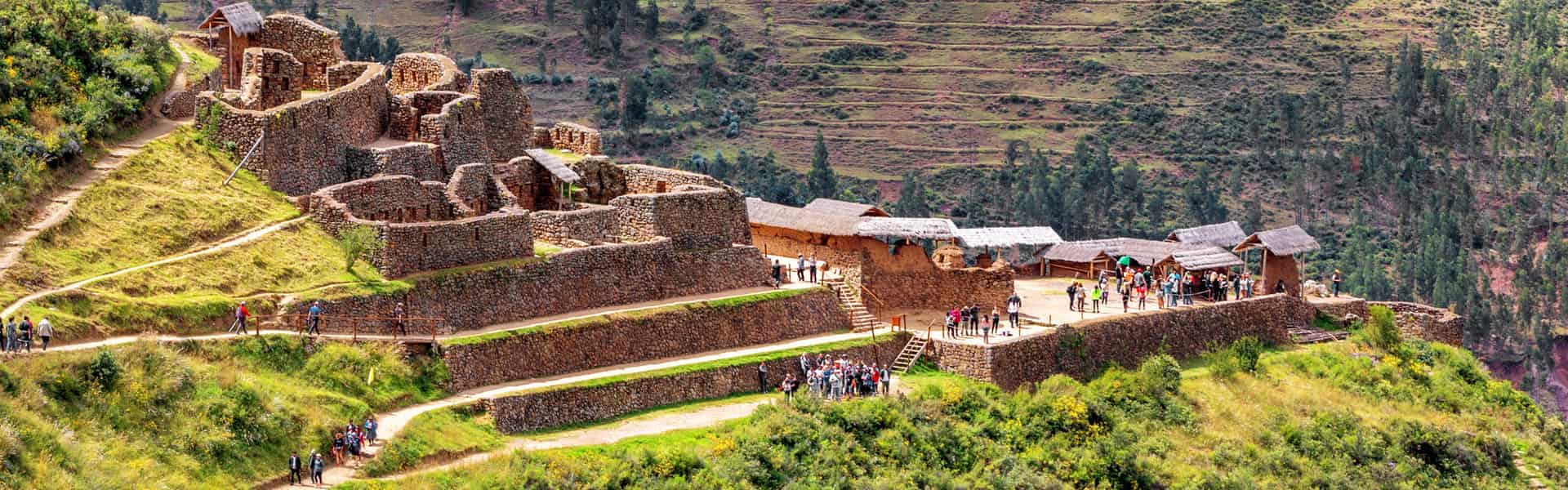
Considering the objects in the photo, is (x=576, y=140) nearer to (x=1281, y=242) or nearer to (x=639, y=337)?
(x=639, y=337)

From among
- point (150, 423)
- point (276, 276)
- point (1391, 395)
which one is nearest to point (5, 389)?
point (150, 423)

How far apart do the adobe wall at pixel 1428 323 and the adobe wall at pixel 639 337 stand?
19.7 metres

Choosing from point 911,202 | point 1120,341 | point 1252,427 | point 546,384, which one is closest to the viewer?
point 546,384

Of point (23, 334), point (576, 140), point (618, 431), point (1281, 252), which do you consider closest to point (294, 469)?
point (23, 334)

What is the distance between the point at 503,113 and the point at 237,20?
A: 7.05 m

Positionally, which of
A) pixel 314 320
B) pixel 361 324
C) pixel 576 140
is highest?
pixel 576 140

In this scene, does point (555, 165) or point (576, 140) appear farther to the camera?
point (576, 140)

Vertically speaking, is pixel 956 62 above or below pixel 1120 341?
above

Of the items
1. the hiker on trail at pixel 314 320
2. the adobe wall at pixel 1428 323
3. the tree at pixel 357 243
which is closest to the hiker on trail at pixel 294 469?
the hiker on trail at pixel 314 320

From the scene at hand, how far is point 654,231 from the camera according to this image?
49750mm

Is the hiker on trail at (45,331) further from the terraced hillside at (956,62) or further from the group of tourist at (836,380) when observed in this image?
the terraced hillside at (956,62)

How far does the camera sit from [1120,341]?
53.3 metres

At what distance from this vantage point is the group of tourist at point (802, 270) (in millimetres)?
51812

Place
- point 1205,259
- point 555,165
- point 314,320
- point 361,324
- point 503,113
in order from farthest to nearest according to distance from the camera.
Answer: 1. point 1205,259
2. point 503,113
3. point 555,165
4. point 361,324
5. point 314,320
